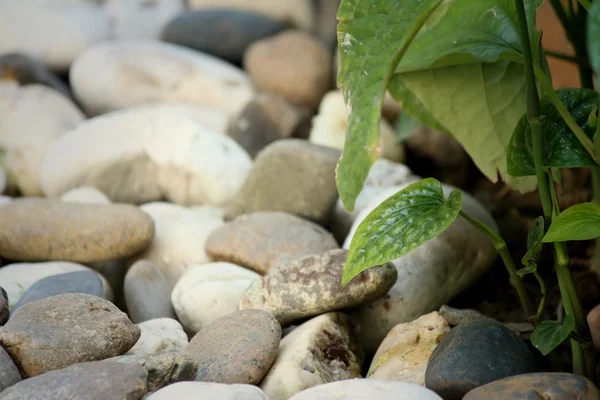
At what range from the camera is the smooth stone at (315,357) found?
37.8 inches

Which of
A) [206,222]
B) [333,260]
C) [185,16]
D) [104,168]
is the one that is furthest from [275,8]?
[333,260]

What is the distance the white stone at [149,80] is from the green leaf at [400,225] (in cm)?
142

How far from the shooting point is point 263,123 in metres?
2.09

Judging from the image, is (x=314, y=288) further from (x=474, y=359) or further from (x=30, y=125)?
(x=30, y=125)

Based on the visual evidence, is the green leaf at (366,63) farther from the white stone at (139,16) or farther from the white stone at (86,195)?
the white stone at (139,16)

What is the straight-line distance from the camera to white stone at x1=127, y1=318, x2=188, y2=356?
1.06 m

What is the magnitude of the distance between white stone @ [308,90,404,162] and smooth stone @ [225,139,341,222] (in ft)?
1.28

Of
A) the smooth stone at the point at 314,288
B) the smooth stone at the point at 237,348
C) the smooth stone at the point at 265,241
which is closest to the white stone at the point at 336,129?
the smooth stone at the point at 265,241

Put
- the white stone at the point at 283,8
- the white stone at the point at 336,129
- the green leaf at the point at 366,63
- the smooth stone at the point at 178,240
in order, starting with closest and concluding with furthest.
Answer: the green leaf at the point at 366,63, the smooth stone at the point at 178,240, the white stone at the point at 336,129, the white stone at the point at 283,8

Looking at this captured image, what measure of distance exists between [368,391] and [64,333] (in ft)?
1.34

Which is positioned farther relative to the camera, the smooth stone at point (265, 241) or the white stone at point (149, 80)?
the white stone at point (149, 80)

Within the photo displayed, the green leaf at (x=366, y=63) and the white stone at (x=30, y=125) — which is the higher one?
the green leaf at (x=366, y=63)

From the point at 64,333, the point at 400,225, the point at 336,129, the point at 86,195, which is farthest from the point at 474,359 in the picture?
the point at 336,129

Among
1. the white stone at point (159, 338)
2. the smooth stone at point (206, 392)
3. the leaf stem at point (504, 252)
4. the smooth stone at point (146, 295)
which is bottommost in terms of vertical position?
the smooth stone at point (146, 295)
